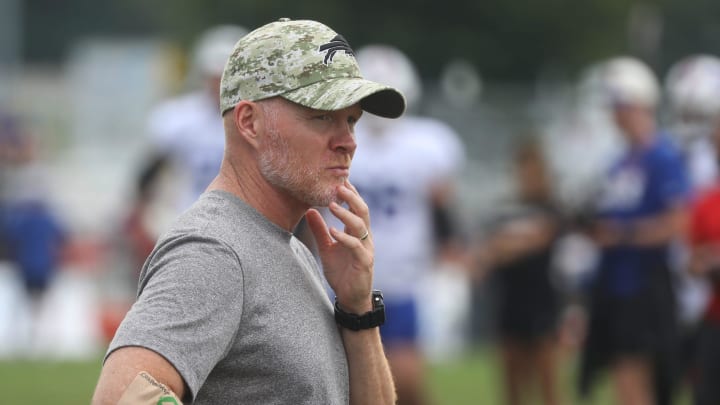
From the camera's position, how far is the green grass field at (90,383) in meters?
12.2

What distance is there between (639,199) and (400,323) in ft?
5.48

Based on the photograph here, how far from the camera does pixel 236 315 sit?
3.14 metres

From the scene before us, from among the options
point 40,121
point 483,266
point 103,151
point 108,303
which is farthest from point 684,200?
point 40,121

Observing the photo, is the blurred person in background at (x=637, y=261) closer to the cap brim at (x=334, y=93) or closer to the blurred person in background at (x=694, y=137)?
the blurred person in background at (x=694, y=137)

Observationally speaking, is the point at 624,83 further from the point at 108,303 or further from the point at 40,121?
the point at 40,121

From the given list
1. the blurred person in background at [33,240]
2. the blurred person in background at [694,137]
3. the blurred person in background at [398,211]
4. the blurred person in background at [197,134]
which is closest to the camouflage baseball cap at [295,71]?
the blurred person in background at [197,134]

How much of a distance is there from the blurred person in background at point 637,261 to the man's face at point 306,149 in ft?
17.2

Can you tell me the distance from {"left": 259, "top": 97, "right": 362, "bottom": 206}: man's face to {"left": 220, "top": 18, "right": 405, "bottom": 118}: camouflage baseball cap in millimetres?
51

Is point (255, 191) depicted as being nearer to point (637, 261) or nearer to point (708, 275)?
point (708, 275)

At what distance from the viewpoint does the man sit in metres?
3.02

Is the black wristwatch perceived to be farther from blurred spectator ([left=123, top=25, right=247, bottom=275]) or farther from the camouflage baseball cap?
blurred spectator ([left=123, top=25, right=247, bottom=275])

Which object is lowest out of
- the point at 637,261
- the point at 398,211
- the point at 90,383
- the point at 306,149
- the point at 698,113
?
the point at 90,383

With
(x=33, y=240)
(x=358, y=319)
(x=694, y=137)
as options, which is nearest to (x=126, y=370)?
(x=358, y=319)

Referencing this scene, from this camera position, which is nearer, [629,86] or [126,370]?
[126,370]
